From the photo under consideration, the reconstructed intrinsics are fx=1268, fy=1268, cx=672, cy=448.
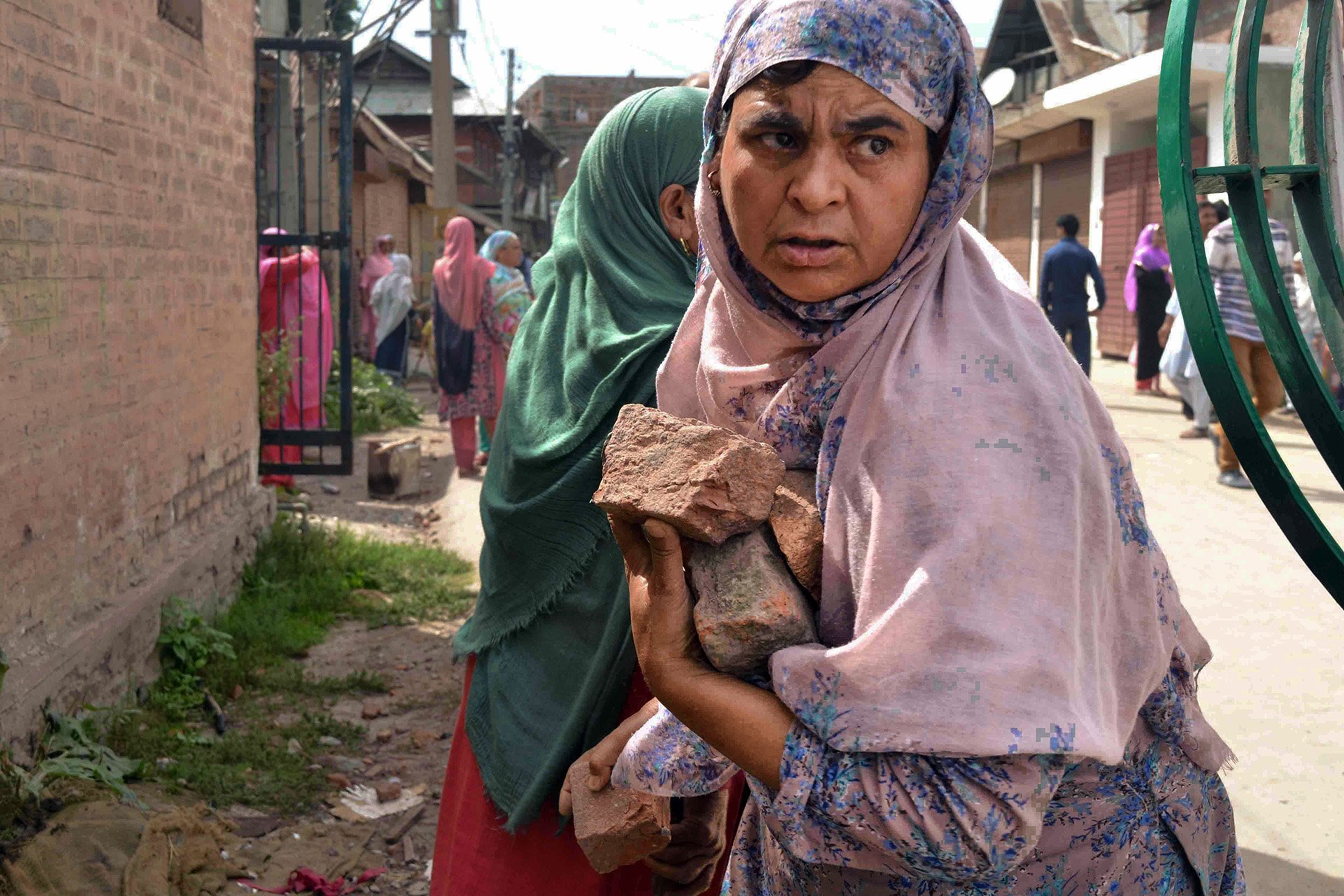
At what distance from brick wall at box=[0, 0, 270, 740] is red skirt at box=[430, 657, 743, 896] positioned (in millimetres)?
1589

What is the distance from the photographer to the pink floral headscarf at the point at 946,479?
110 centimetres

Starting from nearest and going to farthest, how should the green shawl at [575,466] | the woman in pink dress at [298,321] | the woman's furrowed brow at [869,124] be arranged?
the woman's furrowed brow at [869,124], the green shawl at [575,466], the woman in pink dress at [298,321]

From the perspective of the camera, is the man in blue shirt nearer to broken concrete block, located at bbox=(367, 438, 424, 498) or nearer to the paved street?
the paved street

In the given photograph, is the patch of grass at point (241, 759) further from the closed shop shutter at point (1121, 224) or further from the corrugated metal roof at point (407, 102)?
the corrugated metal roof at point (407, 102)

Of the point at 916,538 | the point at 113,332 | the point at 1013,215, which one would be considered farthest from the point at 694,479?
the point at 1013,215

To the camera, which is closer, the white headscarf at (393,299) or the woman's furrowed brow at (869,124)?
the woman's furrowed brow at (869,124)

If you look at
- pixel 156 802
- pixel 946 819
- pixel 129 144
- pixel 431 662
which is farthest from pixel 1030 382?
pixel 431 662

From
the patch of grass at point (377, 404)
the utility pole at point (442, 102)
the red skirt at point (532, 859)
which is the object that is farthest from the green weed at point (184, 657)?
the utility pole at point (442, 102)

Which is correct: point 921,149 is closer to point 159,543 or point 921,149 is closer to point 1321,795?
point 1321,795

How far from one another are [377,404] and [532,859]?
1005cm

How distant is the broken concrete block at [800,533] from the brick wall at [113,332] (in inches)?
106

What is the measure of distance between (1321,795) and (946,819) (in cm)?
280

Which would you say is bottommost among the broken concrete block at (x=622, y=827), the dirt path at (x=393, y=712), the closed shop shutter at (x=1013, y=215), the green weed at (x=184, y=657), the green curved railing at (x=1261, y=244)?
the dirt path at (x=393, y=712)

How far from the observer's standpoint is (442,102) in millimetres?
17125
